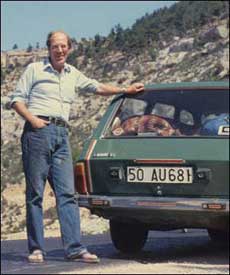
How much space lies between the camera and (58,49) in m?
5.45

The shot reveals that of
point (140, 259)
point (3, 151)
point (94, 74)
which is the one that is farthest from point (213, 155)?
point (94, 74)

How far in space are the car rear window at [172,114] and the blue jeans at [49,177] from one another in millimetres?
2041

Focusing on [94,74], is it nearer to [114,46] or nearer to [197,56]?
[114,46]

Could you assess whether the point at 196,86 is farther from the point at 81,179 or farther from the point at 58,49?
the point at 58,49

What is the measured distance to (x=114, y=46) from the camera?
7800 centimetres


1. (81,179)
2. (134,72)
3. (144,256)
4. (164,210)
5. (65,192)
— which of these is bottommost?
(144,256)

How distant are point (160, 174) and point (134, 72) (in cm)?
6004

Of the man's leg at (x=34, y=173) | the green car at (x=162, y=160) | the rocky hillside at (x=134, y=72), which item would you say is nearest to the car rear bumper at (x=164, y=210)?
the green car at (x=162, y=160)

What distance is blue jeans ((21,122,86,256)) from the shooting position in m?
5.57

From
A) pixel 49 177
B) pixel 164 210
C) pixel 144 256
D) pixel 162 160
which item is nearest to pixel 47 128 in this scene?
pixel 49 177

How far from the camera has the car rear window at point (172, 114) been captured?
298 inches

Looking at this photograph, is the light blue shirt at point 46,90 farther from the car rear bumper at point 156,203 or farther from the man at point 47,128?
the car rear bumper at point 156,203

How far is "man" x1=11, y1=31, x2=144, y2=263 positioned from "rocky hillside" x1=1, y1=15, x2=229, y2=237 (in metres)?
33.9

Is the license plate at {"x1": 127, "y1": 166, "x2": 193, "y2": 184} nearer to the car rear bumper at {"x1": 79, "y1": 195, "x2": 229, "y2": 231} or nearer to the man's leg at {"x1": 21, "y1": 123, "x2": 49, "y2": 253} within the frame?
the car rear bumper at {"x1": 79, "y1": 195, "x2": 229, "y2": 231}
